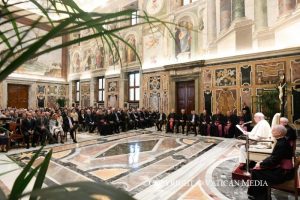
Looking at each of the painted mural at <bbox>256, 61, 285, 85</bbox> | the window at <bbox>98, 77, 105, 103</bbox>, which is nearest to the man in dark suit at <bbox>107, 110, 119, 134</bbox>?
the window at <bbox>98, 77, 105, 103</bbox>

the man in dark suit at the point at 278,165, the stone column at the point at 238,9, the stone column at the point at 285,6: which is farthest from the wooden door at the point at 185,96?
the man in dark suit at the point at 278,165

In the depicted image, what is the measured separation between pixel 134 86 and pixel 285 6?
1042 centimetres

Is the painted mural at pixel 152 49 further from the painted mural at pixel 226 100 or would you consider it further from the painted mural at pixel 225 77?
the painted mural at pixel 226 100

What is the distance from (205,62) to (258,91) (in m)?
3.28

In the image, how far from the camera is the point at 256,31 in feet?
35.2

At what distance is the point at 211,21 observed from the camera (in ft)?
40.7

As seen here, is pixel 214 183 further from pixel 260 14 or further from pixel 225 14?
pixel 225 14

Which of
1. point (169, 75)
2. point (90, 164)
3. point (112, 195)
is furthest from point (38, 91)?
point (112, 195)

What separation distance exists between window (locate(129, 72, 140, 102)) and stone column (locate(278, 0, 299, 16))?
376 inches

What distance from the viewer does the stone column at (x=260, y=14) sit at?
10523 mm

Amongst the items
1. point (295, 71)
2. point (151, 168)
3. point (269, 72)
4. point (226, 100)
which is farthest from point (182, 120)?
point (151, 168)

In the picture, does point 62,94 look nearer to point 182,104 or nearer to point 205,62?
point 182,104

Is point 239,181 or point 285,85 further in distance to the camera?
point 285,85

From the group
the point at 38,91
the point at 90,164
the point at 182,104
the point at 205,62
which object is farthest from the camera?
the point at 38,91
